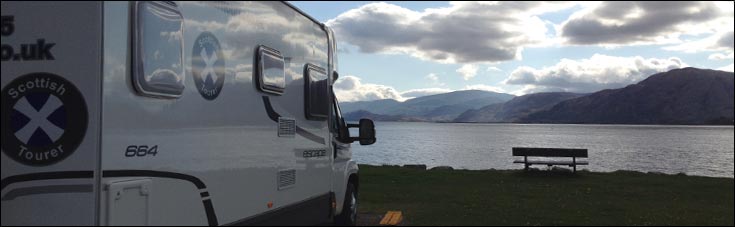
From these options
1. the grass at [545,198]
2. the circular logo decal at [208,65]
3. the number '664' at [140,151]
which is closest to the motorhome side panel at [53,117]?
the number '664' at [140,151]

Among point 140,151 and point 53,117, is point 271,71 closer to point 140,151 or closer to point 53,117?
point 140,151

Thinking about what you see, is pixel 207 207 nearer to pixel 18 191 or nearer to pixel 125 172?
pixel 125 172

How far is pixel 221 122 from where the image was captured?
5125 mm

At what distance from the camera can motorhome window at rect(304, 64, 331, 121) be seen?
716cm

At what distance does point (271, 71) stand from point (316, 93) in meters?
1.49

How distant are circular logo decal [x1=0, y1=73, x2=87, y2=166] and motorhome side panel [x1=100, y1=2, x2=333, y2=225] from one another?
0.19 meters

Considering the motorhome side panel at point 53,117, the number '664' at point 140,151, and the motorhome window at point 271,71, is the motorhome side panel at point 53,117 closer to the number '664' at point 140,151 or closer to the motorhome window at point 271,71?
the number '664' at point 140,151

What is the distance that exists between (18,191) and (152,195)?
0.78 metres

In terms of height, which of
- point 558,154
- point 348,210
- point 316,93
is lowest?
point 348,210

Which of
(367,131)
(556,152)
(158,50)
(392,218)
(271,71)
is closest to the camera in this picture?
(158,50)

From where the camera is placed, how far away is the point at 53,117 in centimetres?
373

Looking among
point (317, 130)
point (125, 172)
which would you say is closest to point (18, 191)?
point (125, 172)

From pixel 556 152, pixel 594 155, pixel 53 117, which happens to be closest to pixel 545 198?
pixel 556 152

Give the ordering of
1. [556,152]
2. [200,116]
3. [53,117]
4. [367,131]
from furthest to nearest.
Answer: [556,152], [367,131], [200,116], [53,117]
